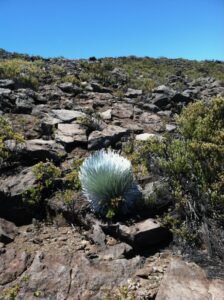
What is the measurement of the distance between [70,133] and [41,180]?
2092 millimetres

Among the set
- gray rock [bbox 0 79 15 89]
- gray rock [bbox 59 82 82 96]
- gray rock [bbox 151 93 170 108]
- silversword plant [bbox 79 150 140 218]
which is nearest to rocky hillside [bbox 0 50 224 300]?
silversword plant [bbox 79 150 140 218]

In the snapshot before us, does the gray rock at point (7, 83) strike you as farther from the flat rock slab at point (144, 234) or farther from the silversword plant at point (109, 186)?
the flat rock slab at point (144, 234)

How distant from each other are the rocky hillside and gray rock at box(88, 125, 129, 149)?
0.02 meters

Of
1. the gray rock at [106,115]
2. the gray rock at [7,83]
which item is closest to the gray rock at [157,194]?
the gray rock at [106,115]

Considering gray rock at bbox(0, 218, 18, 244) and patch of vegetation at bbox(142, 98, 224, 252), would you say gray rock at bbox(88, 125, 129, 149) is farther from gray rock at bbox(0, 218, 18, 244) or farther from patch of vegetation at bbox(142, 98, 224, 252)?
gray rock at bbox(0, 218, 18, 244)

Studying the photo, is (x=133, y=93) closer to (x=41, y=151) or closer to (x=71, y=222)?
(x=41, y=151)

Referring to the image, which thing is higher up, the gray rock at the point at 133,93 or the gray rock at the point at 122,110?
the gray rock at the point at 133,93

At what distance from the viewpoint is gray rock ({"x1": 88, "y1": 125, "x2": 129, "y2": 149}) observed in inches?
311

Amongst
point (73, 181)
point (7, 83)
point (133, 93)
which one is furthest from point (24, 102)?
point (73, 181)

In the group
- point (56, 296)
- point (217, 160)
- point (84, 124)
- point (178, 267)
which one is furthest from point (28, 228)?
point (84, 124)

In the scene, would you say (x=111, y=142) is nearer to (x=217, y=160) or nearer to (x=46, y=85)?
(x=217, y=160)

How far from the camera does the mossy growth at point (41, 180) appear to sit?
6.14 metres

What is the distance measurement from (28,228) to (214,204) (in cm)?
262

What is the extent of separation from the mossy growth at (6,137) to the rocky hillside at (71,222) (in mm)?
24
